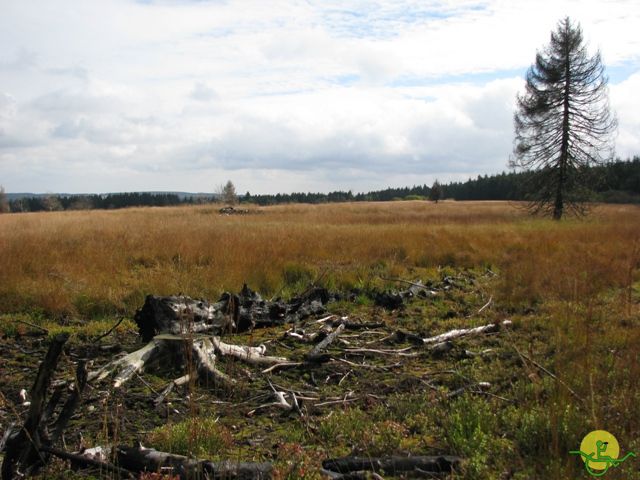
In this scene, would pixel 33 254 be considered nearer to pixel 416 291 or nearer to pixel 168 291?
pixel 168 291

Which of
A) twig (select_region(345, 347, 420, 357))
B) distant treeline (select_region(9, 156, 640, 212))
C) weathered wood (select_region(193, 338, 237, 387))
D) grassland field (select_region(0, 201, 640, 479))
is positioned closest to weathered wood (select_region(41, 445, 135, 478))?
grassland field (select_region(0, 201, 640, 479))

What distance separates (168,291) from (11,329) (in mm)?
2343

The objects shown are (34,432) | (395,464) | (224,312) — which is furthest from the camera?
(224,312)

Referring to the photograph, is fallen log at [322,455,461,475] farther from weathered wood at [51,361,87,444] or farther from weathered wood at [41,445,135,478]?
weathered wood at [51,361,87,444]

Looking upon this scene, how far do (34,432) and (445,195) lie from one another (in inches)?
4521

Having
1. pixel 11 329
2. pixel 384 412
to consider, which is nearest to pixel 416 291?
pixel 384 412

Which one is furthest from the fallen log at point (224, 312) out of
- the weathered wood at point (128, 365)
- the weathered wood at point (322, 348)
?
the weathered wood at point (322, 348)

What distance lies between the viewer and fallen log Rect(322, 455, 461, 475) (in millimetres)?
2982

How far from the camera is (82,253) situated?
419 inches

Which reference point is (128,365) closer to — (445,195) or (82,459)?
(82,459)

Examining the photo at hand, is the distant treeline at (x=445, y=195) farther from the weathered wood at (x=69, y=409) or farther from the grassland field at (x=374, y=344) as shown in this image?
the weathered wood at (x=69, y=409)

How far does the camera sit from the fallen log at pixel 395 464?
9.78 feet

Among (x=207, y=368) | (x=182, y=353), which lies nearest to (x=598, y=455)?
(x=207, y=368)

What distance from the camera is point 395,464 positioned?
118 inches
